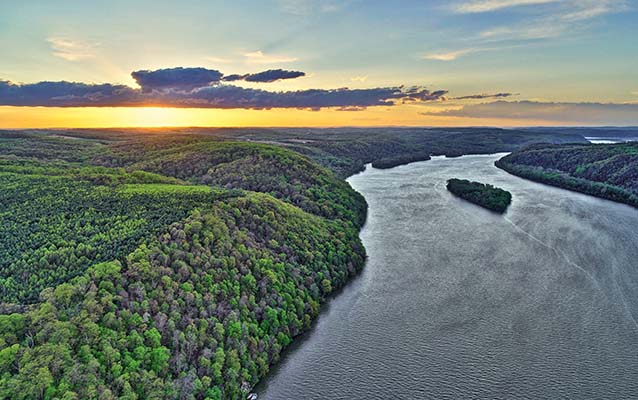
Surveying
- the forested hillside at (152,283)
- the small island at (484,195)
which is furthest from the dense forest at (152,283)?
the small island at (484,195)

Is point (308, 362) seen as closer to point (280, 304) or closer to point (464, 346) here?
point (280, 304)

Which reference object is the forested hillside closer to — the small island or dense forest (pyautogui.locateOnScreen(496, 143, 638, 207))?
the small island

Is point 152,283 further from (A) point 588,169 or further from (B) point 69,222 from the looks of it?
(A) point 588,169

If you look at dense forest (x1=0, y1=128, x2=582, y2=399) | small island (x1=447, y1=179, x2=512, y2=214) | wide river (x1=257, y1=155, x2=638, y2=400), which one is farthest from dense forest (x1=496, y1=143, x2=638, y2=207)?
dense forest (x1=0, y1=128, x2=582, y2=399)

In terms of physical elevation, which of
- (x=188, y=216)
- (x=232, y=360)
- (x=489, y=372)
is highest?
(x=188, y=216)

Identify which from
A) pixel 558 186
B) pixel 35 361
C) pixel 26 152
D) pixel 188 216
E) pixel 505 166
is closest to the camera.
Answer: pixel 35 361

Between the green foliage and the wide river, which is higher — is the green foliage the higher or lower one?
the higher one

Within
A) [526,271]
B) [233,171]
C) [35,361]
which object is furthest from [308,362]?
[233,171]

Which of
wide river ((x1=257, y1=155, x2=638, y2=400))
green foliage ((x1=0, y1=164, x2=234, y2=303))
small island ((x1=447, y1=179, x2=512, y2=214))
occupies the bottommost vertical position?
wide river ((x1=257, y1=155, x2=638, y2=400))
